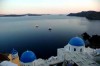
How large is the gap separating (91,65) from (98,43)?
42.1 meters

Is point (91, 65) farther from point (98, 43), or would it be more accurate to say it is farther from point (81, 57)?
point (98, 43)

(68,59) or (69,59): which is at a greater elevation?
(69,59)

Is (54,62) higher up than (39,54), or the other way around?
(54,62)

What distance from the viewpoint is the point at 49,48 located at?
Result: 5344 centimetres

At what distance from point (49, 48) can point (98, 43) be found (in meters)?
21.0

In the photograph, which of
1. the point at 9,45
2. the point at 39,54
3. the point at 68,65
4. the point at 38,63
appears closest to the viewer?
the point at 68,65

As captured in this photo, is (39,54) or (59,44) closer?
(39,54)

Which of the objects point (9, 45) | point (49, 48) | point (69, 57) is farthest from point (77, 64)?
point (9, 45)

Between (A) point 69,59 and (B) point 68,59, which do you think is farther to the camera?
(B) point 68,59

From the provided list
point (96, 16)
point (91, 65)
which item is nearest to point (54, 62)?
point (91, 65)

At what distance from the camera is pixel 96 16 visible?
529ft

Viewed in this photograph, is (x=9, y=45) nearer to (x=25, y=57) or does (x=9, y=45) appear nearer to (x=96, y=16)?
(x=25, y=57)

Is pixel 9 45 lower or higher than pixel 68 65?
lower

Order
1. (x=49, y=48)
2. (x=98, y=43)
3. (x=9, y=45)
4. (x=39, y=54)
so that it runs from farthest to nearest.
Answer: (x=98, y=43), (x=9, y=45), (x=49, y=48), (x=39, y=54)
